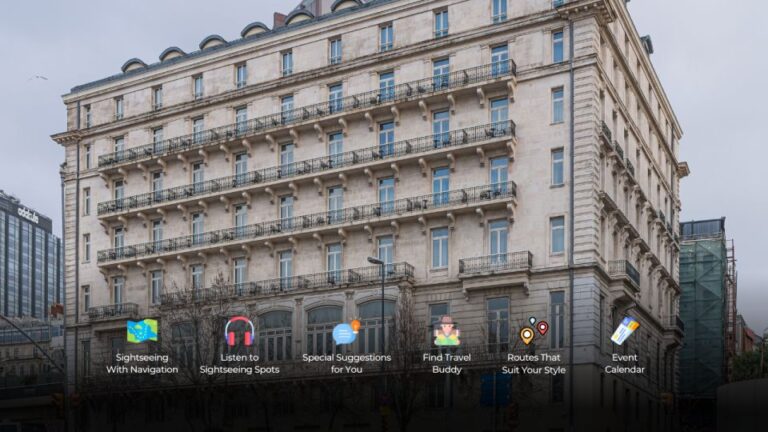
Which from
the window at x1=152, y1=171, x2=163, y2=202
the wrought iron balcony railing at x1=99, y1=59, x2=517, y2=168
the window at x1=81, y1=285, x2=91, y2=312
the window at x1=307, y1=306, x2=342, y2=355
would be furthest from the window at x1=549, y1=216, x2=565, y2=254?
the window at x1=81, y1=285, x2=91, y2=312

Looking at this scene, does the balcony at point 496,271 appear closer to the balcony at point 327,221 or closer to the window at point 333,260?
the balcony at point 327,221

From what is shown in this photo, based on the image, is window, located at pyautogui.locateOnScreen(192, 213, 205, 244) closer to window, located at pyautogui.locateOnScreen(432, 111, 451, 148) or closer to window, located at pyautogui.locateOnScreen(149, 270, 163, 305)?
window, located at pyautogui.locateOnScreen(149, 270, 163, 305)

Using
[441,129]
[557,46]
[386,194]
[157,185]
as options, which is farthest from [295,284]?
[557,46]

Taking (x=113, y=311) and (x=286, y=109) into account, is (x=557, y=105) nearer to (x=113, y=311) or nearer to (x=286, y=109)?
(x=286, y=109)

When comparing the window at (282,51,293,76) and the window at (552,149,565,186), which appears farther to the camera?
the window at (282,51,293,76)

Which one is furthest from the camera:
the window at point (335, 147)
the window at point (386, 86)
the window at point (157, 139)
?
the window at point (157, 139)

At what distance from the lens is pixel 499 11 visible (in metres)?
61.9

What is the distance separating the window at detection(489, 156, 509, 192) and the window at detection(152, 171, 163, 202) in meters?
24.8

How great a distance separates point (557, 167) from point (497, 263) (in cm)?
617

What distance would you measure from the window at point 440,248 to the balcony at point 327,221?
1.47m

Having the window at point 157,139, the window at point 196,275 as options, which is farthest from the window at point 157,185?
the window at point 196,275

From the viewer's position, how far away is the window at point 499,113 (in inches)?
2357

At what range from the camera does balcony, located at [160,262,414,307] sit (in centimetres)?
→ 6178

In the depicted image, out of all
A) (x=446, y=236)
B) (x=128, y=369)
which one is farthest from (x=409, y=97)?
(x=128, y=369)
